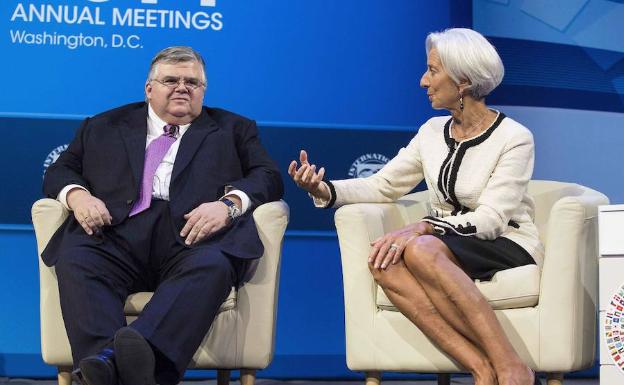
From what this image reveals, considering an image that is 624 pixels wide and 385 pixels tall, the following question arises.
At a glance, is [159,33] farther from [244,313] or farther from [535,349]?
[535,349]

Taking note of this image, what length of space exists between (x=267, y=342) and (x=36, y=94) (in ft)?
5.51

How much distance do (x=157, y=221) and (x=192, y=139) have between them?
349mm

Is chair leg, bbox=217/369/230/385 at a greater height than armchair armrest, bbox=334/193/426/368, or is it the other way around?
armchair armrest, bbox=334/193/426/368

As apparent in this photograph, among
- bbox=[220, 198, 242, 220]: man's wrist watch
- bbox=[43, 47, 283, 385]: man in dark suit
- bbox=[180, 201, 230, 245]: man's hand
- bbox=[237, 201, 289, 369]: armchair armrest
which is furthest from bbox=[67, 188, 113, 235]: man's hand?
bbox=[237, 201, 289, 369]: armchair armrest

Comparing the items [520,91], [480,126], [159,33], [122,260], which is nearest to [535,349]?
[480,126]

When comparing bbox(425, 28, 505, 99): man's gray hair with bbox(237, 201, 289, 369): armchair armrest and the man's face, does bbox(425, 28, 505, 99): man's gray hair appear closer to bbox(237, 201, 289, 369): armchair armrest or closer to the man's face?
bbox(237, 201, 289, 369): armchair armrest

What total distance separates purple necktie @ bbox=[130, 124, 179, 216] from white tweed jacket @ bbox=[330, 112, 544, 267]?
63 cm

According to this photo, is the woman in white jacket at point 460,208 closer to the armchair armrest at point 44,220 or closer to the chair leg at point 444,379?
the chair leg at point 444,379

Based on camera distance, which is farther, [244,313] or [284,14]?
[284,14]

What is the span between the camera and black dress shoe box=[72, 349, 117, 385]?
2762 millimetres

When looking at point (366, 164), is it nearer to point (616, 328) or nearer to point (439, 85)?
point (439, 85)

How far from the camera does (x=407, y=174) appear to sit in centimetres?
366

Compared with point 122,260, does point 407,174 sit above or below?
above

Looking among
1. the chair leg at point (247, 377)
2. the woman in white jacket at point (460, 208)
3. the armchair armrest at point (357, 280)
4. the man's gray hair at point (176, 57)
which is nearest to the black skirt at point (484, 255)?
the woman in white jacket at point (460, 208)
